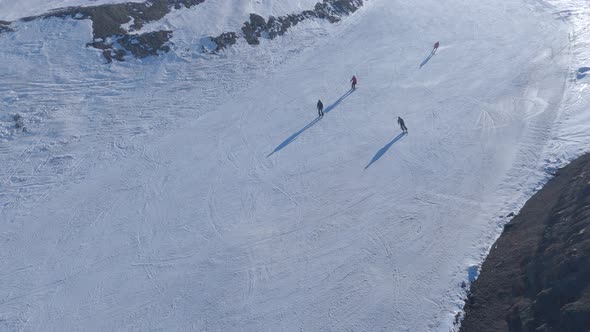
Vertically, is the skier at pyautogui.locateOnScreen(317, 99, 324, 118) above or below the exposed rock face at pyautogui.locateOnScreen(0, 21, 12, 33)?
below

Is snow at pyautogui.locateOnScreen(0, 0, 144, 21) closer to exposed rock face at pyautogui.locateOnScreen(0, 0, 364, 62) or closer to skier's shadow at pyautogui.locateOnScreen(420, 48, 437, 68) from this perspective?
exposed rock face at pyautogui.locateOnScreen(0, 0, 364, 62)

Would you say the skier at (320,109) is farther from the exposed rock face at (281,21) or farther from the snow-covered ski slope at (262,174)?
the exposed rock face at (281,21)

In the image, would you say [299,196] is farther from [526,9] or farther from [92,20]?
[526,9]

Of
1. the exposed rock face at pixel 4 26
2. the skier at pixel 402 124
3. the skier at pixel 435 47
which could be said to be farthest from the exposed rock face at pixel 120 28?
the skier at pixel 435 47

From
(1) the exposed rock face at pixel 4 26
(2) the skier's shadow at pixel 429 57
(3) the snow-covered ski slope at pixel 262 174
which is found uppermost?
(2) the skier's shadow at pixel 429 57

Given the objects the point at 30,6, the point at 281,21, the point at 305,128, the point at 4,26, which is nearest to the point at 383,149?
the point at 305,128

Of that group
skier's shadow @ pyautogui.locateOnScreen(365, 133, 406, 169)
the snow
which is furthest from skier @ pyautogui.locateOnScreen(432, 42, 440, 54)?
the snow

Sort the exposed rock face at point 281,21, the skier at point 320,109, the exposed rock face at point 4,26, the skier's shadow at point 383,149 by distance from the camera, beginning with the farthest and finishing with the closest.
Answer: the exposed rock face at point 281,21 < the exposed rock face at point 4,26 < the skier at point 320,109 < the skier's shadow at point 383,149

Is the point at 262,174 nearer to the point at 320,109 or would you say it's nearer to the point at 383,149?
the point at 320,109
